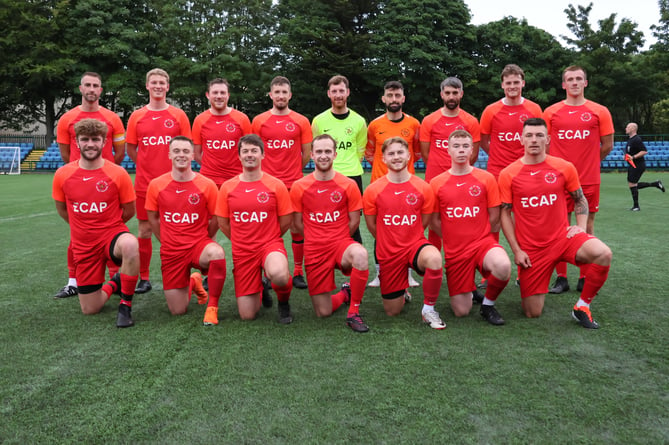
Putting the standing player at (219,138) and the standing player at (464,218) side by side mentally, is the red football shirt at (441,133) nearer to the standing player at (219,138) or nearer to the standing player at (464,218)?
the standing player at (464,218)

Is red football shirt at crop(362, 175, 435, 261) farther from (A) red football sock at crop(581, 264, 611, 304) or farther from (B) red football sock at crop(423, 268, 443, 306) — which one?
(A) red football sock at crop(581, 264, 611, 304)

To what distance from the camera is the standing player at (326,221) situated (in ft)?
13.1

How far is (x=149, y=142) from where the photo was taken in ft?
16.3

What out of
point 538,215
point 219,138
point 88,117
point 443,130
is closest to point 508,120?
point 443,130

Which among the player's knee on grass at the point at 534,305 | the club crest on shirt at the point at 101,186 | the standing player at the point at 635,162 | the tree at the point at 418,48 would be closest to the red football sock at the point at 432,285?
the player's knee on grass at the point at 534,305

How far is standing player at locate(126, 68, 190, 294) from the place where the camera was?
4.96 m

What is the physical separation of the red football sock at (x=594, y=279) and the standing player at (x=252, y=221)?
7.62 feet

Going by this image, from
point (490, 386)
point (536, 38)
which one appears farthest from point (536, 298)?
point (536, 38)

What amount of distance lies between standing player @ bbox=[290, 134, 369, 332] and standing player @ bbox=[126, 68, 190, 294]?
5.64 feet

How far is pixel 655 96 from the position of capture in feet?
113

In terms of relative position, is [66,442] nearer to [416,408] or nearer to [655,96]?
[416,408]

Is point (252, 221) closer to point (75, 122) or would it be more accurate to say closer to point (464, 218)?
point (464, 218)

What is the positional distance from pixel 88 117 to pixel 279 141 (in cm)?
204

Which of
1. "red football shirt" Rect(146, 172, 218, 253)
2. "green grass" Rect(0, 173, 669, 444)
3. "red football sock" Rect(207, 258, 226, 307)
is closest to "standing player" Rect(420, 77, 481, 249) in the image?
"green grass" Rect(0, 173, 669, 444)
